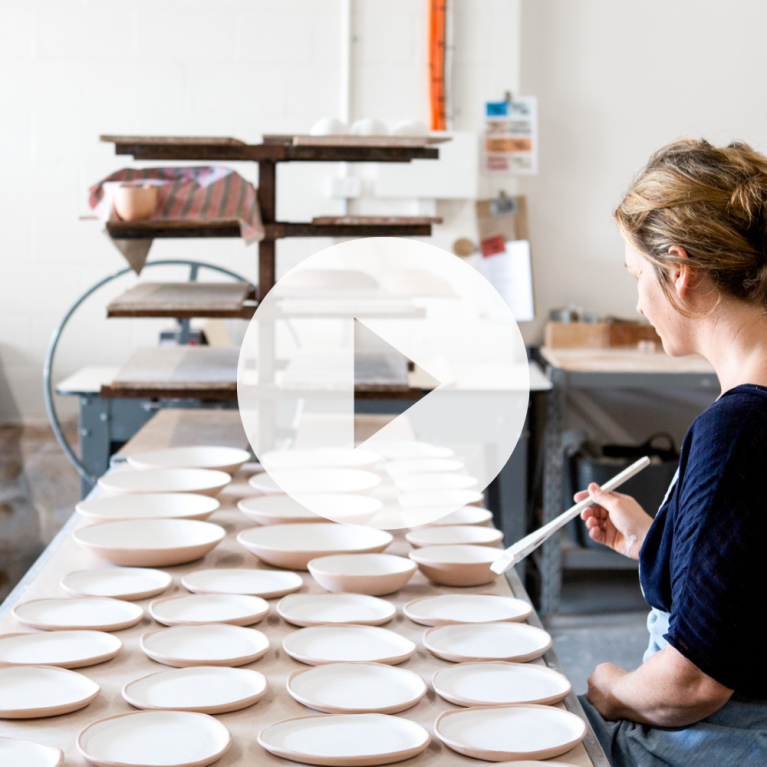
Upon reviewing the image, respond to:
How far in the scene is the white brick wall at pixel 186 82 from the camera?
9.76ft

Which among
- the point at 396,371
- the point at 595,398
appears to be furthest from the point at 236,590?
the point at 595,398

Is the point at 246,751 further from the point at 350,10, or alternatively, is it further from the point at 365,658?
the point at 350,10

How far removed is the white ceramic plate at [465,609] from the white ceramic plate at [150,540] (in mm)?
332

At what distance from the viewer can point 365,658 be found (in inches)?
35.9

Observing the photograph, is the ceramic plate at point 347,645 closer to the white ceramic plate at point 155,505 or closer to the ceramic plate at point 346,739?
the ceramic plate at point 346,739

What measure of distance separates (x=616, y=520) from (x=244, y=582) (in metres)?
0.53

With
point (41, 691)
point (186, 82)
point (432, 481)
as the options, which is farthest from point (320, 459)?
point (186, 82)

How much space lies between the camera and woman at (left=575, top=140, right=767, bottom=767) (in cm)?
82

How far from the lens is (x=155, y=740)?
73 centimetres

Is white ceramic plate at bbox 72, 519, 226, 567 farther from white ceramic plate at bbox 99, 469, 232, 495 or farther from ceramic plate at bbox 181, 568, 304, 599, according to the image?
white ceramic plate at bbox 99, 469, 232, 495

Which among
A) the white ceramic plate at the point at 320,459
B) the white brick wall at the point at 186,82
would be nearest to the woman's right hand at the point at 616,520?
the white ceramic plate at the point at 320,459

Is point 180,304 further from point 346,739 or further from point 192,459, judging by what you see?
point 346,739

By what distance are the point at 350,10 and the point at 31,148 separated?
1.27 m
